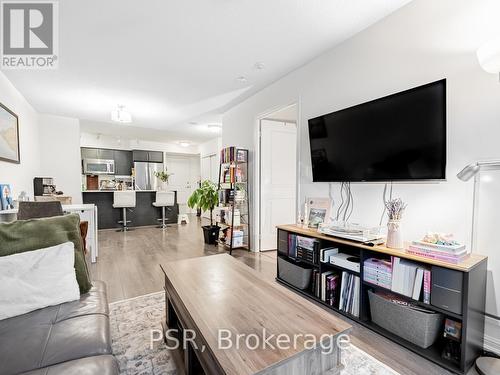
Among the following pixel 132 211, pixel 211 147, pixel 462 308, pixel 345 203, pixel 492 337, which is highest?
pixel 211 147

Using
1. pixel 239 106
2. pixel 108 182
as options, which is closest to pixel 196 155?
pixel 108 182

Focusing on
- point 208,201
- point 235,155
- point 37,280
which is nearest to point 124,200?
point 208,201

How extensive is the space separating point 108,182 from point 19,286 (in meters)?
6.35

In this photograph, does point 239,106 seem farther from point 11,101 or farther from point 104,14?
point 11,101

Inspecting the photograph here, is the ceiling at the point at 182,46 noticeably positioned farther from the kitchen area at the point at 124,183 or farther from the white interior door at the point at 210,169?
the white interior door at the point at 210,169

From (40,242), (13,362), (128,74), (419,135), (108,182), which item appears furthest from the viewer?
(108,182)

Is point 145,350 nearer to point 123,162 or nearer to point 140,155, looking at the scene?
point 140,155

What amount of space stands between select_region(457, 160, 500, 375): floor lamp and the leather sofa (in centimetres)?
193

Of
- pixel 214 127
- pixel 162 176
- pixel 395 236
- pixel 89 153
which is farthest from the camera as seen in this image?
pixel 162 176

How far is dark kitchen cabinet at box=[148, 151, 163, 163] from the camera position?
299 inches

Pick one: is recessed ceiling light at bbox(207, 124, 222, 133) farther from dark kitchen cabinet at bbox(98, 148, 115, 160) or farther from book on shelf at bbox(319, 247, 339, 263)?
book on shelf at bbox(319, 247, 339, 263)

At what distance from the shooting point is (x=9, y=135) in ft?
9.95

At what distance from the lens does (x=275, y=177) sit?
3965mm

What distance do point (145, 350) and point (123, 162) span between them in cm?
691
